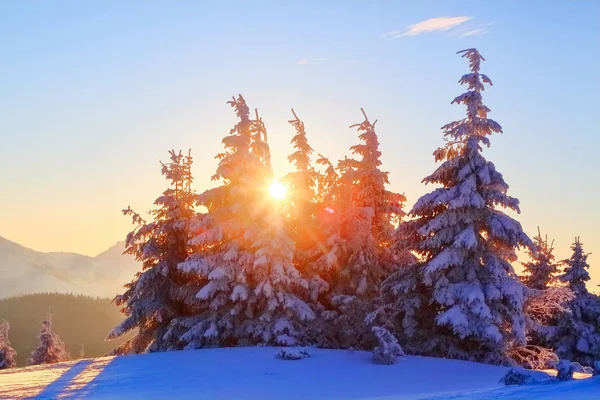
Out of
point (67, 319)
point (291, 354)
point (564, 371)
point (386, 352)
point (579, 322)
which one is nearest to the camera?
point (564, 371)

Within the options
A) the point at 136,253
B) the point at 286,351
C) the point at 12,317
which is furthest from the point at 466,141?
the point at 12,317

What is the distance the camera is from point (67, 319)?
176 meters

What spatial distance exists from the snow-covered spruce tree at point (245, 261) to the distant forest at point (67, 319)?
426ft

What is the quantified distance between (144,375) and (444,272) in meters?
10.6

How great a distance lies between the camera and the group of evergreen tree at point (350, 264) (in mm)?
18578

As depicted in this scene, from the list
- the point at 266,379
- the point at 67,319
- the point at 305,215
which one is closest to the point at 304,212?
the point at 305,215

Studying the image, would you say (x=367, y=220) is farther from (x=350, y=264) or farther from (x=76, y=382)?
(x=76, y=382)

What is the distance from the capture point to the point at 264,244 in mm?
22188

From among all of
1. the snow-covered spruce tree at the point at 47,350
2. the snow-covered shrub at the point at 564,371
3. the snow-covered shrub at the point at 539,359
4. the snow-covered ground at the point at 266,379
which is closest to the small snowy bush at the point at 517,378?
the snow-covered ground at the point at 266,379

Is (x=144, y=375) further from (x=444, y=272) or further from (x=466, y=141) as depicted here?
(x=466, y=141)

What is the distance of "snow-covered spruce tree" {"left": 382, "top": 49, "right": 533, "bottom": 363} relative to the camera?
705 inches

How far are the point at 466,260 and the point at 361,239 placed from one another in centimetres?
578

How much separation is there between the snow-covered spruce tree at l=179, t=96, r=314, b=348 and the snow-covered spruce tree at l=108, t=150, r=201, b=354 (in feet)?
7.54

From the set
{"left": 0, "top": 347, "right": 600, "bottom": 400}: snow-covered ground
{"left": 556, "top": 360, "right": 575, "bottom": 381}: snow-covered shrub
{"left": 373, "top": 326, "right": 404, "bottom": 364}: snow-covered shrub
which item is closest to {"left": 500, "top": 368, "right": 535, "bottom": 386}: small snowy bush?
{"left": 0, "top": 347, "right": 600, "bottom": 400}: snow-covered ground
